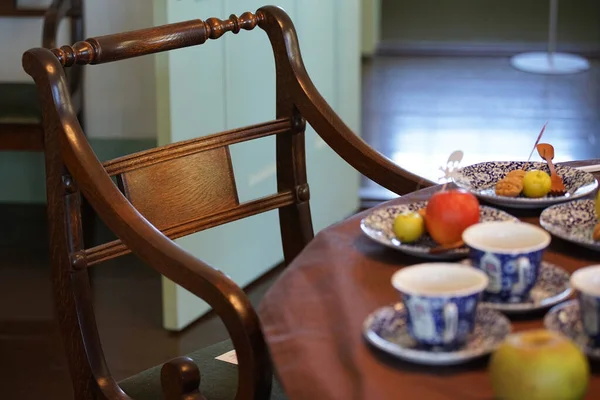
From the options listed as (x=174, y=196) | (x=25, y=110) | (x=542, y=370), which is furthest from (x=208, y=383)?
(x=25, y=110)

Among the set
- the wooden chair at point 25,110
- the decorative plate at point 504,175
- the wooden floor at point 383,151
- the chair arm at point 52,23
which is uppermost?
the chair arm at point 52,23

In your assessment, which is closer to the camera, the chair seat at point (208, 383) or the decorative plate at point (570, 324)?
the decorative plate at point (570, 324)

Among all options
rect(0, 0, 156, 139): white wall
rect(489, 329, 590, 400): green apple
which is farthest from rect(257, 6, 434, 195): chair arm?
rect(0, 0, 156, 139): white wall

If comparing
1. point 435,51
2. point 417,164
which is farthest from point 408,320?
point 435,51

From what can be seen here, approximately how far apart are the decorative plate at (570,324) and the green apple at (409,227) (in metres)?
0.24

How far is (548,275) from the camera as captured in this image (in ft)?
3.43

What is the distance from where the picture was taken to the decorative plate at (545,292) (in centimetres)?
97

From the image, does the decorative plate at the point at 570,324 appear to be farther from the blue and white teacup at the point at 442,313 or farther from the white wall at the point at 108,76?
the white wall at the point at 108,76

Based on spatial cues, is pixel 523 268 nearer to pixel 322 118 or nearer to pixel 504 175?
pixel 504 175

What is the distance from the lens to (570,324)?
925 millimetres

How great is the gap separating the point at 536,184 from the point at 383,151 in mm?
2962

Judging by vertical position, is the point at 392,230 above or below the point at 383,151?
above

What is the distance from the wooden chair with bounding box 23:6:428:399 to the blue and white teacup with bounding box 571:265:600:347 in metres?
0.37

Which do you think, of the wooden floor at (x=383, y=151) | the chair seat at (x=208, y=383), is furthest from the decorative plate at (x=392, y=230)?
the wooden floor at (x=383, y=151)
